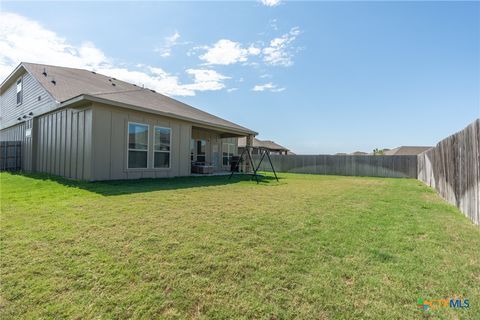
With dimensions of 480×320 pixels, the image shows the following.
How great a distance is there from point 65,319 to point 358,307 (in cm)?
206

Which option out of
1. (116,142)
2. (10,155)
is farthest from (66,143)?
(10,155)

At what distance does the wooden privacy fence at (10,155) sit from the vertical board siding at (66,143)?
2767mm

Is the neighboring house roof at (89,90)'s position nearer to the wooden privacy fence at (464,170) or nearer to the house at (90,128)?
the house at (90,128)

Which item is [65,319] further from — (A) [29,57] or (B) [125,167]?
(A) [29,57]

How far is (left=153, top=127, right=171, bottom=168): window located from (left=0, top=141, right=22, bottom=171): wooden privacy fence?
8.33m

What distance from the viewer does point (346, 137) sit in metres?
31.0

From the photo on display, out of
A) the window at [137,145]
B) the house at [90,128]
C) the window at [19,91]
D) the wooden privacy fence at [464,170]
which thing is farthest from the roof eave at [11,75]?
the wooden privacy fence at [464,170]

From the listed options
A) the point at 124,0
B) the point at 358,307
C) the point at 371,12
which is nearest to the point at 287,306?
the point at 358,307

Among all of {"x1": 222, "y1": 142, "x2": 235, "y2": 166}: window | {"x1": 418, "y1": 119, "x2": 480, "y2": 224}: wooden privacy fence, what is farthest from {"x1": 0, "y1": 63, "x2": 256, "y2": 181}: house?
{"x1": 418, "y1": 119, "x2": 480, "y2": 224}: wooden privacy fence

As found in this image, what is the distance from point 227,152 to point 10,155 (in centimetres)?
1181

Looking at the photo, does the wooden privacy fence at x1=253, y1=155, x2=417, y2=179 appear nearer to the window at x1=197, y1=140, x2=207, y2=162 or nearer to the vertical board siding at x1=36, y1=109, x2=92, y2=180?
Result: the window at x1=197, y1=140, x2=207, y2=162

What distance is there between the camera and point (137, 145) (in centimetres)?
872

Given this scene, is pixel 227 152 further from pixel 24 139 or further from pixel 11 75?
pixel 11 75

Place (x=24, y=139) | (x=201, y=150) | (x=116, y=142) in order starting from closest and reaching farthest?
(x=116, y=142) → (x=24, y=139) → (x=201, y=150)
